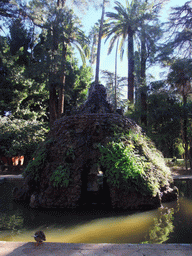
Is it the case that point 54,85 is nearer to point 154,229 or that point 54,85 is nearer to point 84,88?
point 84,88

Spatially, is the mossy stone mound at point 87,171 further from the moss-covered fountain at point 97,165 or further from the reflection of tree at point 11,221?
the reflection of tree at point 11,221

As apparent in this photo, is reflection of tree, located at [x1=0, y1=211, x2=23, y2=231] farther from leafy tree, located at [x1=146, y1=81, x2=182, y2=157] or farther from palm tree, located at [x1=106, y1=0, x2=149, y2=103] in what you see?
palm tree, located at [x1=106, y1=0, x2=149, y2=103]

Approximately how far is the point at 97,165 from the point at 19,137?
840 centimetres

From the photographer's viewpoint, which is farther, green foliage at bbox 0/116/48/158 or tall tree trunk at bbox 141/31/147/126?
tall tree trunk at bbox 141/31/147/126

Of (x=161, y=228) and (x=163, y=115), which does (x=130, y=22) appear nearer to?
(x=163, y=115)

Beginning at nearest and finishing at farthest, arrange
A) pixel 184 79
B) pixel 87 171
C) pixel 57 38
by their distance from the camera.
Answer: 1. pixel 87 171
2. pixel 184 79
3. pixel 57 38

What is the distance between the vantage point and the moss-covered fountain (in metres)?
4.73

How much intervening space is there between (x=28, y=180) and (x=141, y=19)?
18830mm

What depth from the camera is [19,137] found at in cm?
1222

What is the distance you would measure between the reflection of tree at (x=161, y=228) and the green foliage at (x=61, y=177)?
2.13 metres

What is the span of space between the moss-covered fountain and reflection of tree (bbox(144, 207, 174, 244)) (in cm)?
45

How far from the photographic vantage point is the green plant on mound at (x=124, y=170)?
470 centimetres

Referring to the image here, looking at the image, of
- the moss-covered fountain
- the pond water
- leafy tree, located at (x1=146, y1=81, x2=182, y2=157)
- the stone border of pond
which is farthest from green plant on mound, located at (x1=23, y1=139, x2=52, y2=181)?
leafy tree, located at (x1=146, y1=81, x2=182, y2=157)

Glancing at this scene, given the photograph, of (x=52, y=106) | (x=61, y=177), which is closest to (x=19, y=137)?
(x=52, y=106)
